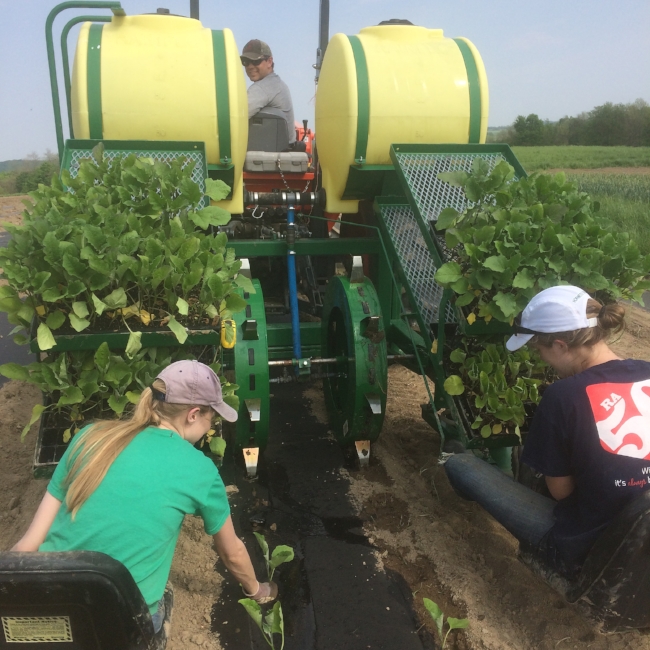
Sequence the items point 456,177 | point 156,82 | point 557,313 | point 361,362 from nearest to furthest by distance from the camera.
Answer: point 557,313
point 456,177
point 361,362
point 156,82

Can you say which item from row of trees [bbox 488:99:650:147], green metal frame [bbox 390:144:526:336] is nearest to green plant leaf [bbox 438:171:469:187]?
green metal frame [bbox 390:144:526:336]

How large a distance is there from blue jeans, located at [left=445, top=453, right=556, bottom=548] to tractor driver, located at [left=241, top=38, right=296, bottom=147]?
11.8 feet

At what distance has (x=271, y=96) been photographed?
527cm

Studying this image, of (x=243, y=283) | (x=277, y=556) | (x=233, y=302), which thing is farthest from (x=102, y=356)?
(x=277, y=556)

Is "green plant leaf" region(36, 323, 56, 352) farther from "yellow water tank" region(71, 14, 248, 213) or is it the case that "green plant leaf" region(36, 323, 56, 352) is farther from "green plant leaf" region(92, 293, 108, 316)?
"yellow water tank" region(71, 14, 248, 213)

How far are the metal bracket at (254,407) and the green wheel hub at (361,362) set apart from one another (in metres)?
0.55

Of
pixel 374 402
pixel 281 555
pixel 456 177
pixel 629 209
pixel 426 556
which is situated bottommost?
pixel 629 209

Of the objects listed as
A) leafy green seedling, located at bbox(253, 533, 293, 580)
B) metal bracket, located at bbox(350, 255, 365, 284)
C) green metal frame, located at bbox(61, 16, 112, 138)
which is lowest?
leafy green seedling, located at bbox(253, 533, 293, 580)

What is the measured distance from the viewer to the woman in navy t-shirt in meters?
1.98

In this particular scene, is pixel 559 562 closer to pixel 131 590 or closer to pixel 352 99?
pixel 131 590

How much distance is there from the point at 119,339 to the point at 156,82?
5.96 ft

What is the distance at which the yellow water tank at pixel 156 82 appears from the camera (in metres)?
3.44

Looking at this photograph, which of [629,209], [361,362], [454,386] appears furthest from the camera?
[629,209]

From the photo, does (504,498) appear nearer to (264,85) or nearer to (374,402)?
(374,402)
